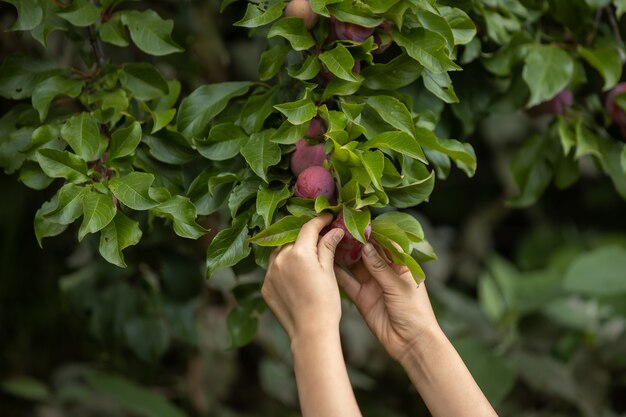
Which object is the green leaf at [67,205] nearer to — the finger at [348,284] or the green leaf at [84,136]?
the green leaf at [84,136]

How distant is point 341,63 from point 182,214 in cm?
23

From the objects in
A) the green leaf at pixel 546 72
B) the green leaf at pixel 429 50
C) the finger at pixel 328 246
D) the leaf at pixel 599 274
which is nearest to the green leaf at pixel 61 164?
the finger at pixel 328 246

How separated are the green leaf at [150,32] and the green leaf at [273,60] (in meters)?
0.12

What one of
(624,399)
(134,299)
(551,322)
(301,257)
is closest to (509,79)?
(301,257)

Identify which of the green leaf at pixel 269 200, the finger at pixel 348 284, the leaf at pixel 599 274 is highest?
the green leaf at pixel 269 200

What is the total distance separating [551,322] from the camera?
191 centimetres

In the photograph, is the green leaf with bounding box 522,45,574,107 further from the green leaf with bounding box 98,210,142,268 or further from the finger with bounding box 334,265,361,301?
the green leaf with bounding box 98,210,142,268

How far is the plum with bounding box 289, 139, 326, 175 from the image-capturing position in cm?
93

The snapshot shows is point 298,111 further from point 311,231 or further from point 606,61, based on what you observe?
point 606,61

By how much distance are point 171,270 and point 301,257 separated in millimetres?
648

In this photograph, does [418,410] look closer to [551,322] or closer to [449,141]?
[551,322]

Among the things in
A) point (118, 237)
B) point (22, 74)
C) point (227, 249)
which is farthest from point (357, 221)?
point (22, 74)

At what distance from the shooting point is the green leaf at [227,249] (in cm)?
91

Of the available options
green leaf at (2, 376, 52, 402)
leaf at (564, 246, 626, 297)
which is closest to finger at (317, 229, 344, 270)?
leaf at (564, 246, 626, 297)
